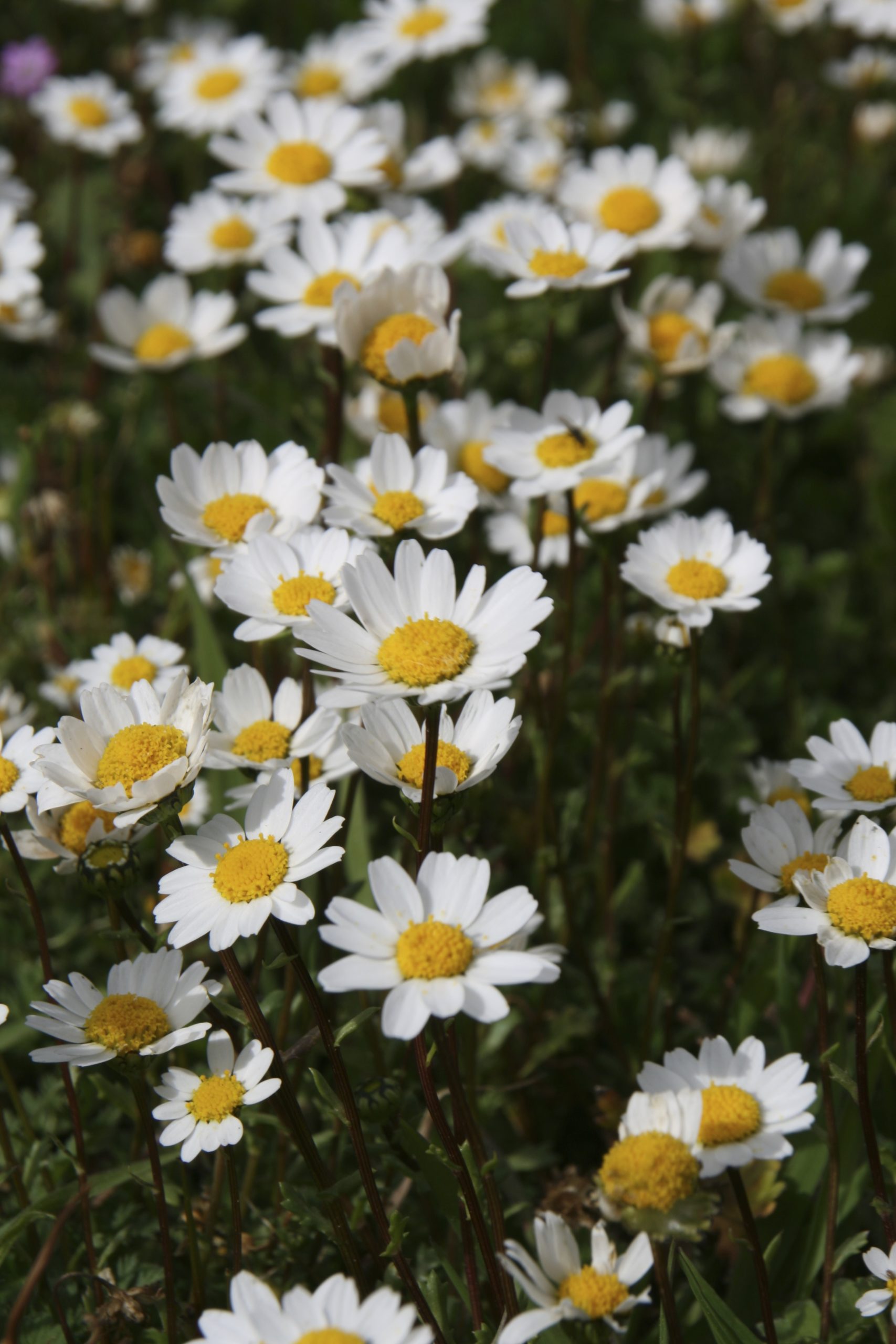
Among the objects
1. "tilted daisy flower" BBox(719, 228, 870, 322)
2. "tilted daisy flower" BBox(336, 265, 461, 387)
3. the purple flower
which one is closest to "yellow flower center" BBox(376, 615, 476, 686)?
"tilted daisy flower" BBox(336, 265, 461, 387)

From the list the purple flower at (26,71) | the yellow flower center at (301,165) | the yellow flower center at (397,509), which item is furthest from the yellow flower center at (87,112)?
the yellow flower center at (397,509)

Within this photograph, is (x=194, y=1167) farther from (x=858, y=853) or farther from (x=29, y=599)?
(x=29, y=599)

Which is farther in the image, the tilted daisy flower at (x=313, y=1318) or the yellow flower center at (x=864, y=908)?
the yellow flower center at (x=864, y=908)

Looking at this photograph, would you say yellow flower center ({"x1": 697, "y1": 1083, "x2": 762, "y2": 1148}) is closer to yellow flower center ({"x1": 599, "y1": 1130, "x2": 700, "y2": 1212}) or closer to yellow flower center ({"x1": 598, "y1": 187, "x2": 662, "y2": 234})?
yellow flower center ({"x1": 599, "y1": 1130, "x2": 700, "y2": 1212})

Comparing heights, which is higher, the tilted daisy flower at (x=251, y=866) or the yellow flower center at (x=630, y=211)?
the yellow flower center at (x=630, y=211)

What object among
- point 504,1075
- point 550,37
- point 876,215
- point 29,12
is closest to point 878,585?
point 876,215

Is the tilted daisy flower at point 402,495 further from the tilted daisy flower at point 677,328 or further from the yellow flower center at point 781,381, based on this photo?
the yellow flower center at point 781,381
